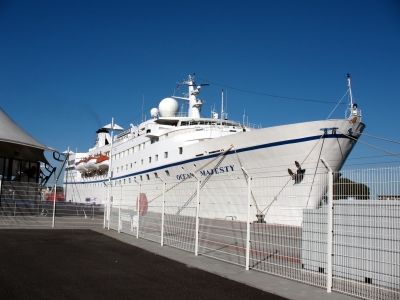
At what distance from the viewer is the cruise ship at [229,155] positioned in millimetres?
9083

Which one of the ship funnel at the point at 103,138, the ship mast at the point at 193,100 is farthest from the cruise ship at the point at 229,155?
the ship funnel at the point at 103,138

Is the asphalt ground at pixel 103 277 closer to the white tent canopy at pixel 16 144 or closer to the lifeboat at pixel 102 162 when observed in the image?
the white tent canopy at pixel 16 144

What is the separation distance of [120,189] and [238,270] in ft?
26.8

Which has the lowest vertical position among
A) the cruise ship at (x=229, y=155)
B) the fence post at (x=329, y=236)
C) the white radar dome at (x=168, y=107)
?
the fence post at (x=329, y=236)

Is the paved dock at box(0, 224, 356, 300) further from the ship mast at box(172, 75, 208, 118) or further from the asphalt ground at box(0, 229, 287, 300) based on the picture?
the ship mast at box(172, 75, 208, 118)

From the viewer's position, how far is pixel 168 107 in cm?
3325

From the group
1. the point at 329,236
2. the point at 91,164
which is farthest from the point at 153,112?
the point at 329,236

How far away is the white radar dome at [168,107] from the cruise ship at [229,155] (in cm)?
8

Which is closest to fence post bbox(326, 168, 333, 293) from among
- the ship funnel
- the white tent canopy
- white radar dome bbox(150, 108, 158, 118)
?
the white tent canopy

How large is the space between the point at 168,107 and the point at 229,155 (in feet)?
44.5

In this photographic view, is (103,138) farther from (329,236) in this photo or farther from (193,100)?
(329,236)

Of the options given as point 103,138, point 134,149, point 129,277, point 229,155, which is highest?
point 103,138

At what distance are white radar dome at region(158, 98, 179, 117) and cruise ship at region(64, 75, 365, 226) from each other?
0.27 feet

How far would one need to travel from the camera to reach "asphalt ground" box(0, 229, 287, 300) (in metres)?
5.59
